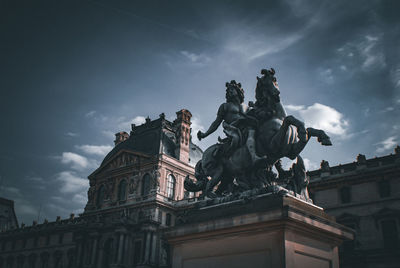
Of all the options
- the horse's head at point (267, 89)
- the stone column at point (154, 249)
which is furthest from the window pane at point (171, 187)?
the horse's head at point (267, 89)

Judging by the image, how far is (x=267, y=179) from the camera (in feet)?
19.4

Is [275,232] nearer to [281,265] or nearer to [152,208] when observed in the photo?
[281,265]

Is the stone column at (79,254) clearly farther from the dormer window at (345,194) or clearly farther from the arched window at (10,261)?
the dormer window at (345,194)

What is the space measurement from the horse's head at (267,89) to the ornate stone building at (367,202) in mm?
27738

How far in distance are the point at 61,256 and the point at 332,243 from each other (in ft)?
178

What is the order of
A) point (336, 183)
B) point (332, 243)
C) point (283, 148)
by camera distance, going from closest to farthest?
point (332, 243) < point (283, 148) < point (336, 183)

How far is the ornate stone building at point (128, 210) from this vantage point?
45.1 metres

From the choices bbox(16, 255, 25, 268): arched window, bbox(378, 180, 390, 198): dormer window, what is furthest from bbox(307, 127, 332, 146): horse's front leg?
bbox(16, 255, 25, 268): arched window

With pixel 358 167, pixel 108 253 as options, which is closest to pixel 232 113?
pixel 358 167

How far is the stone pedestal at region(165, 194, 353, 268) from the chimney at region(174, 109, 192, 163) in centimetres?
4594

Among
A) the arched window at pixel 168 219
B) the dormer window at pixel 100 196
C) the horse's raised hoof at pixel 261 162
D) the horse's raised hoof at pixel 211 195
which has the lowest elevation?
the horse's raised hoof at pixel 211 195

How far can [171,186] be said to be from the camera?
49.0 metres

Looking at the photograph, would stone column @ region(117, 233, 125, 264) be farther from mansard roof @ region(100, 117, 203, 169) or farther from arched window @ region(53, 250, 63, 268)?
arched window @ region(53, 250, 63, 268)

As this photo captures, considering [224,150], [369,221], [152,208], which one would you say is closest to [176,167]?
[152,208]
